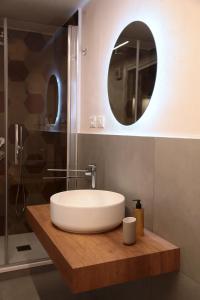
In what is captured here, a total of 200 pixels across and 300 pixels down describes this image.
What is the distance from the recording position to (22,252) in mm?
2707

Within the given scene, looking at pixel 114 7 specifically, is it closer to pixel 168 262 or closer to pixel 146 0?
pixel 146 0

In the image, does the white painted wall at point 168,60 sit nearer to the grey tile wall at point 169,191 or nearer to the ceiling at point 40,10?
the grey tile wall at point 169,191

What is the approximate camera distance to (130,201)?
69.9 inches

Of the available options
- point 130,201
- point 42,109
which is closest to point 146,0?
point 130,201

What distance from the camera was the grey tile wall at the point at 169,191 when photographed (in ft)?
4.20

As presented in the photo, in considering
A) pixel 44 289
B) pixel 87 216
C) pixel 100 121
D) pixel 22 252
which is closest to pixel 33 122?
pixel 100 121

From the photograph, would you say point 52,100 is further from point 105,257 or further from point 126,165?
point 105,257

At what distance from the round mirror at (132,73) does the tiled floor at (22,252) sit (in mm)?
1562

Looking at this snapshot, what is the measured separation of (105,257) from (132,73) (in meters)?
1.12

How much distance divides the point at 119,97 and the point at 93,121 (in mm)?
439

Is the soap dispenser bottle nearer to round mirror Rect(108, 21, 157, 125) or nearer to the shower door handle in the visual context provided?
round mirror Rect(108, 21, 157, 125)

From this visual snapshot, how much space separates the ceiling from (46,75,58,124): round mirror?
1.82 ft

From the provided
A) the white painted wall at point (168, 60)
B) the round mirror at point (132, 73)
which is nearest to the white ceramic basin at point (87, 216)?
the white painted wall at point (168, 60)

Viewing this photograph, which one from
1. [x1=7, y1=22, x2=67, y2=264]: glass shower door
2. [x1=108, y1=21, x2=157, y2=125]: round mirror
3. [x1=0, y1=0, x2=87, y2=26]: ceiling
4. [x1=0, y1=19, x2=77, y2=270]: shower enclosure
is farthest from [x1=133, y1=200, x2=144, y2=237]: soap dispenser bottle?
[x1=0, y1=0, x2=87, y2=26]: ceiling
